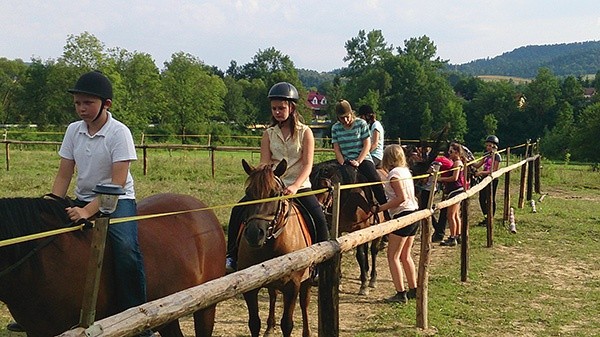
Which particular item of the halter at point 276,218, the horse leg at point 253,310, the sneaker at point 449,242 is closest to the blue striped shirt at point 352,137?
the halter at point 276,218

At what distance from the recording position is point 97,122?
10.9 feet

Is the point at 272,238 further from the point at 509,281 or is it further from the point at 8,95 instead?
the point at 8,95

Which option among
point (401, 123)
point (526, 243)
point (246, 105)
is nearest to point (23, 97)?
point (246, 105)

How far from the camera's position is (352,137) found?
7305 millimetres

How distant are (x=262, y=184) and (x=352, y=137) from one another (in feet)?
9.22

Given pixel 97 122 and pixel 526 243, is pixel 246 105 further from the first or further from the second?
pixel 97 122

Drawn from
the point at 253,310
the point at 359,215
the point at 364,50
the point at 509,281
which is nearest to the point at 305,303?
the point at 253,310

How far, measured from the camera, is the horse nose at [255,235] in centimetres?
457

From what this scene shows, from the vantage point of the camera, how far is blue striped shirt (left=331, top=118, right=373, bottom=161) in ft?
23.8

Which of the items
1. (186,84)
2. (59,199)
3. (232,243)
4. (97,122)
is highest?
(186,84)

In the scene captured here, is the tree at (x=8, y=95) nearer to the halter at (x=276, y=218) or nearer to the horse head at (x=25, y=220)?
the halter at (x=276, y=218)

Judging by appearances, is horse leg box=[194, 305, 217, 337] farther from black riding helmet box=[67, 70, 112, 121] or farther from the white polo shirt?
black riding helmet box=[67, 70, 112, 121]

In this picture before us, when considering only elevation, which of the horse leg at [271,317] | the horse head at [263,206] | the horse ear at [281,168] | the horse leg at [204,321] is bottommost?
the horse leg at [271,317]

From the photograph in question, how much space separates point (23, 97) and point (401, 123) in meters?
39.8
